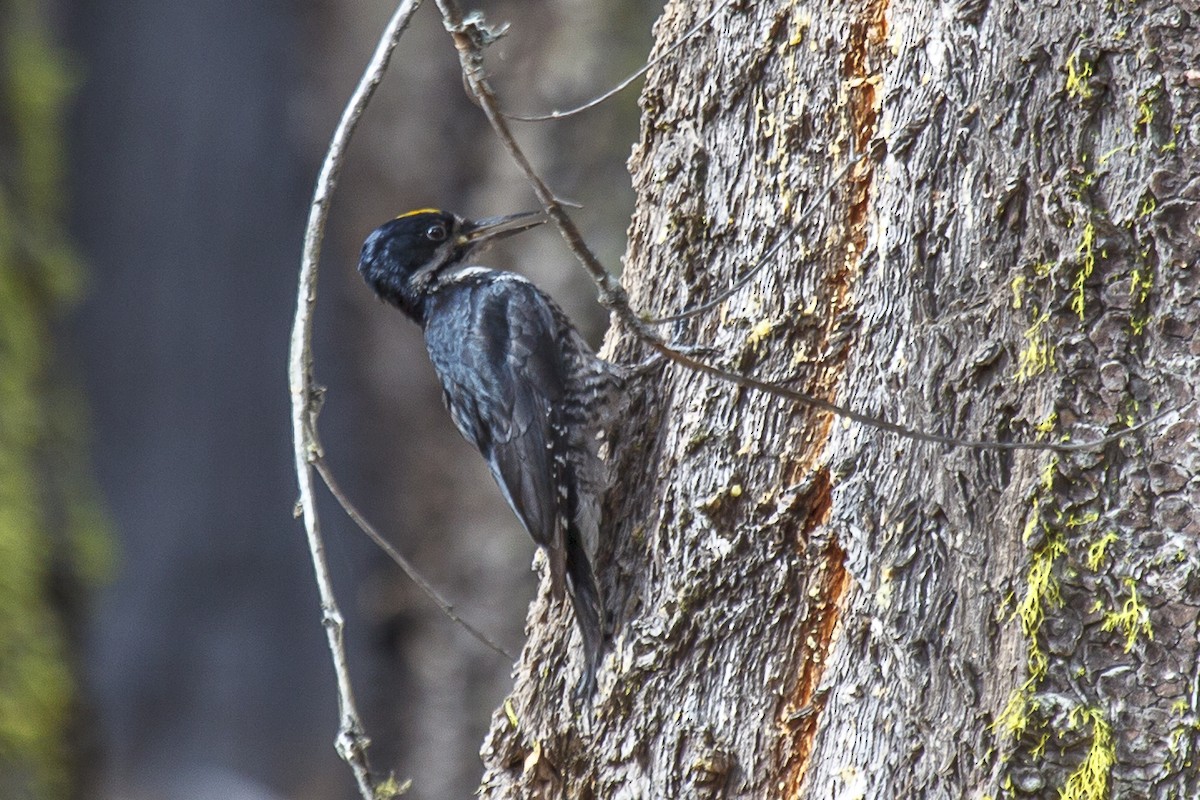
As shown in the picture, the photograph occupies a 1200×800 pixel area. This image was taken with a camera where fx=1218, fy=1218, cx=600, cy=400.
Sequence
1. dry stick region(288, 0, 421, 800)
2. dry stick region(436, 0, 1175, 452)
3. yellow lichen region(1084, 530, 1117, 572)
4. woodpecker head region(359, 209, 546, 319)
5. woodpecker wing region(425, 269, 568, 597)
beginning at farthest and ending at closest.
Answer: woodpecker head region(359, 209, 546, 319), woodpecker wing region(425, 269, 568, 597), dry stick region(288, 0, 421, 800), yellow lichen region(1084, 530, 1117, 572), dry stick region(436, 0, 1175, 452)

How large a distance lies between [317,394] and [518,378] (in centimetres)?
78

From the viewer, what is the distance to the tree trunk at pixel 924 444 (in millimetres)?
1898

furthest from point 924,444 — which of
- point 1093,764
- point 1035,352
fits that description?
point 1093,764

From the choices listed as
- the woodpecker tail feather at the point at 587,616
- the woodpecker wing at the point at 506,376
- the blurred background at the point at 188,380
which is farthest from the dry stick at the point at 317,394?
the blurred background at the point at 188,380

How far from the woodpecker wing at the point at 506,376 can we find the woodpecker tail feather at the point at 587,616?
1.28 ft

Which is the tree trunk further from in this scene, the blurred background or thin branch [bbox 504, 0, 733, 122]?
A: the blurred background

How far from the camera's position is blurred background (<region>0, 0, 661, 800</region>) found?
4957 millimetres

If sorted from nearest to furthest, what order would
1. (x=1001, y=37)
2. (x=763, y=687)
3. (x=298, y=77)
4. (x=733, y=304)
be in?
1. (x=1001, y=37)
2. (x=763, y=687)
3. (x=733, y=304)
4. (x=298, y=77)

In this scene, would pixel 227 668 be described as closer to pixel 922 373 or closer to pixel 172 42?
pixel 172 42

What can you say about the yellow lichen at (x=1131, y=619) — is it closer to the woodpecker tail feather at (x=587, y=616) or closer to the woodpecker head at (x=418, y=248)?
the woodpecker tail feather at (x=587, y=616)

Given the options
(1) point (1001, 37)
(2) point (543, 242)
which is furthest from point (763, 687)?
(2) point (543, 242)

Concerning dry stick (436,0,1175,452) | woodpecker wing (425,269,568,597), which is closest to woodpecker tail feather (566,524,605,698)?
woodpecker wing (425,269,568,597)

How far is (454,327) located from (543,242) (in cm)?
198

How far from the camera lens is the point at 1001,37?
2.02 meters
